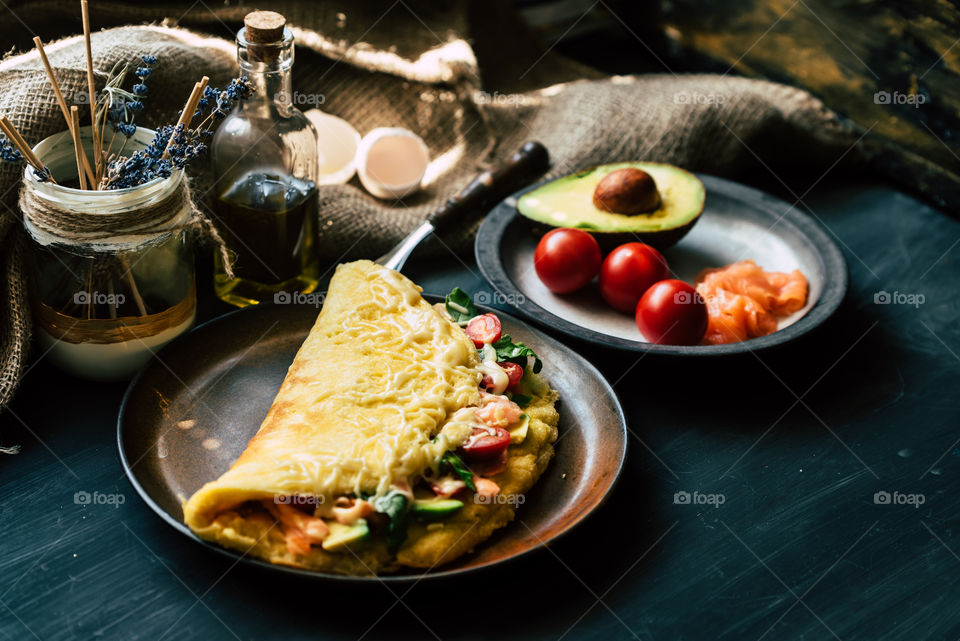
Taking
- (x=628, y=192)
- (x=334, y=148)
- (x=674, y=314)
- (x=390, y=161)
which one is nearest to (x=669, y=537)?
(x=674, y=314)

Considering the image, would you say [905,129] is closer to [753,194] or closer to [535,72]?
[753,194]

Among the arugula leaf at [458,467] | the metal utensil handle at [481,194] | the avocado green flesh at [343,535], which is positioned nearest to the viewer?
the avocado green flesh at [343,535]

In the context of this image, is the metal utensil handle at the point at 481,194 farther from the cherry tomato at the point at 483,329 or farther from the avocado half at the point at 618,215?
the cherry tomato at the point at 483,329

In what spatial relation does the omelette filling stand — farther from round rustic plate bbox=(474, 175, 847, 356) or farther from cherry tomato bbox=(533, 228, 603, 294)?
cherry tomato bbox=(533, 228, 603, 294)

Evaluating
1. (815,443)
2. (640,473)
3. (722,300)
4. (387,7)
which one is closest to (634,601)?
(640,473)

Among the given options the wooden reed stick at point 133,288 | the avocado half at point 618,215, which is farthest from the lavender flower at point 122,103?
the avocado half at point 618,215

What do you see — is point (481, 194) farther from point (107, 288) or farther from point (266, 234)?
point (107, 288)
